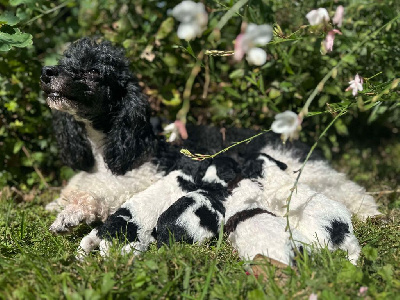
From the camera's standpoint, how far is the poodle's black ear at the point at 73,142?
291 cm

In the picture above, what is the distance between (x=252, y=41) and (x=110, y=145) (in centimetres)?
159

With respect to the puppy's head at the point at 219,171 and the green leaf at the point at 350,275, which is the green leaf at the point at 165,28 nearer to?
the puppy's head at the point at 219,171

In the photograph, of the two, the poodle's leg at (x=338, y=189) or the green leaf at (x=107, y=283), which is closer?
the green leaf at (x=107, y=283)

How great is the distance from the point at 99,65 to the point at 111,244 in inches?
48.1

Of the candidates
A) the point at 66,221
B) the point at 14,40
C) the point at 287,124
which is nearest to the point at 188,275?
the point at 287,124

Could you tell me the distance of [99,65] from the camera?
2750 mm

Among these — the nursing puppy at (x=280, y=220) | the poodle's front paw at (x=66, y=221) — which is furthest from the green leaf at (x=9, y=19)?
the nursing puppy at (x=280, y=220)

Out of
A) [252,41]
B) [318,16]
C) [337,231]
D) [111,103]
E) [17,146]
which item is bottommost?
[337,231]

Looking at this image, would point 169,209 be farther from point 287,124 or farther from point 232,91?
point 232,91

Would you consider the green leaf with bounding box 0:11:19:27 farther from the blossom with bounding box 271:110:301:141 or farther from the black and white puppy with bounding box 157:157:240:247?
the blossom with bounding box 271:110:301:141

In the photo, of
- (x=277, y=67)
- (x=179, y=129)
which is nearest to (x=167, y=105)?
(x=277, y=67)

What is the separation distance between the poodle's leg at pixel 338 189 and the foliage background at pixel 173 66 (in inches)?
17.9

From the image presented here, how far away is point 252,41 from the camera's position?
5.00 ft

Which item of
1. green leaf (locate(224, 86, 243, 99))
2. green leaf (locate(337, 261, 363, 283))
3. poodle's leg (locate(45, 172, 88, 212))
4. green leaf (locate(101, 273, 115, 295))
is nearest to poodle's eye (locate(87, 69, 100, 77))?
poodle's leg (locate(45, 172, 88, 212))
